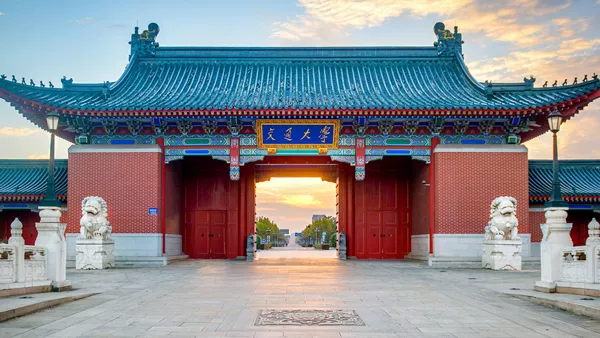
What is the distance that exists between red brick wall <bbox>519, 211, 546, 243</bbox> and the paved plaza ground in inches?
222

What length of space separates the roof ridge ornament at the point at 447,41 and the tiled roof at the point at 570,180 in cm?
538

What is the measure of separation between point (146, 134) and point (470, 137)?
11057mm

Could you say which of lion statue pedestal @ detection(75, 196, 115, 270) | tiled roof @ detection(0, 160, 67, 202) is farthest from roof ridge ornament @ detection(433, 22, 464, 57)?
tiled roof @ detection(0, 160, 67, 202)

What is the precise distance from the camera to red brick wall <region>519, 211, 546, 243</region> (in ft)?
70.1

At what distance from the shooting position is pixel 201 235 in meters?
24.2

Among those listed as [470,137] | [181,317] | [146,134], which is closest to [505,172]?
[470,137]

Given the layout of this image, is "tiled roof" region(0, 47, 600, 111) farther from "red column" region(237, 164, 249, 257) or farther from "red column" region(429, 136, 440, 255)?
"red column" region(237, 164, 249, 257)

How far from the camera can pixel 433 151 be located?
68.0ft

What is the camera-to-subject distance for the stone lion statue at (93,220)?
1852 cm

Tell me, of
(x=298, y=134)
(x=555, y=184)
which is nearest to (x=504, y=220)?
(x=555, y=184)

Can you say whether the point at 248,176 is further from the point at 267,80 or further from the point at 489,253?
the point at 489,253

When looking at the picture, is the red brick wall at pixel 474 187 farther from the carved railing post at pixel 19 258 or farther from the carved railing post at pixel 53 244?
the carved railing post at pixel 19 258

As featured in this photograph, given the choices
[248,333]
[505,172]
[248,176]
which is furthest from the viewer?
[248,176]

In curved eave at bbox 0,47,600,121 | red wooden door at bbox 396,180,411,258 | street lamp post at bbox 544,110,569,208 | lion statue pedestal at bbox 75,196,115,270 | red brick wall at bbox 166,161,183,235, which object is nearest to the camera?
street lamp post at bbox 544,110,569,208
